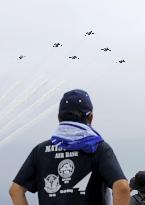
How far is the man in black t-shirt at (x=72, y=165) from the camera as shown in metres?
7.43

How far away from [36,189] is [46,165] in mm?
401

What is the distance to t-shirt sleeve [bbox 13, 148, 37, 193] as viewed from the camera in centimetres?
782

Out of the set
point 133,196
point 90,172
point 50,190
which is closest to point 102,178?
point 90,172

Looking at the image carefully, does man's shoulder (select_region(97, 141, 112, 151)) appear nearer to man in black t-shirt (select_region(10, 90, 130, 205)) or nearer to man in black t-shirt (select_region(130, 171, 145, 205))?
man in black t-shirt (select_region(10, 90, 130, 205))

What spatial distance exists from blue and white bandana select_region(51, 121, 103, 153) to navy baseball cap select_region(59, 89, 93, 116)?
0.20 m

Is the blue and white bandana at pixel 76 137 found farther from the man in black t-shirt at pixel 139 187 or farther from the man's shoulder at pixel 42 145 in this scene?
the man in black t-shirt at pixel 139 187

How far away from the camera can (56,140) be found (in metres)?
7.80

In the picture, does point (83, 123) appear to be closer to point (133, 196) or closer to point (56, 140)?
point (56, 140)

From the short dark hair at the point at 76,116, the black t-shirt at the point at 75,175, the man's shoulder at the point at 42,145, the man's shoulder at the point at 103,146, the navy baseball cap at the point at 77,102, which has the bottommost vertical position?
the black t-shirt at the point at 75,175

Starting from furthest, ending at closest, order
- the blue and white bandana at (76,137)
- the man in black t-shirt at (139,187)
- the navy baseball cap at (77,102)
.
Answer: 1. the man in black t-shirt at (139,187)
2. the navy baseball cap at (77,102)
3. the blue and white bandana at (76,137)

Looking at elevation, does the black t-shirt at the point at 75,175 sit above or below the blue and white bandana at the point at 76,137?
below

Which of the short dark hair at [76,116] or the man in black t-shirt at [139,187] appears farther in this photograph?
the man in black t-shirt at [139,187]

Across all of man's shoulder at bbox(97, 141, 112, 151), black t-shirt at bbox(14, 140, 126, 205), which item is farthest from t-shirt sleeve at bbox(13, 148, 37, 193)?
man's shoulder at bbox(97, 141, 112, 151)

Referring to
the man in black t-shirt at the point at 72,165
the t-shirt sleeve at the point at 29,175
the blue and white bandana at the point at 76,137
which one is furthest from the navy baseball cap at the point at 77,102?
the t-shirt sleeve at the point at 29,175
